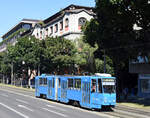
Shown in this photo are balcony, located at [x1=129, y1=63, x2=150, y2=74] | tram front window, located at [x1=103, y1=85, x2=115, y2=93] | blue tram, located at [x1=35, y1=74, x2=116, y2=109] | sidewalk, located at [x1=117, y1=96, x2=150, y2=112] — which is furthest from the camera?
balcony, located at [x1=129, y1=63, x2=150, y2=74]

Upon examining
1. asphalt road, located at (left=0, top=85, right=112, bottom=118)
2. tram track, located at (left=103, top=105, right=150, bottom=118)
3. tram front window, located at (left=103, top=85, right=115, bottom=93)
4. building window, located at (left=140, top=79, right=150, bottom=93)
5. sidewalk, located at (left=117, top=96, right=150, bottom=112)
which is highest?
tram front window, located at (left=103, top=85, right=115, bottom=93)

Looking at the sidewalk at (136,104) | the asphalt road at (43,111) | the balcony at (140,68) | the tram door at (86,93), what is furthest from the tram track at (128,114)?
the balcony at (140,68)

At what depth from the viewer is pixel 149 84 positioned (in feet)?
135

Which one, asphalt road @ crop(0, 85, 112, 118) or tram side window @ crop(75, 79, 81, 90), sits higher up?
tram side window @ crop(75, 79, 81, 90)

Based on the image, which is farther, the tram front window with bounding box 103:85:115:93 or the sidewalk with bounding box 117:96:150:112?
the sidewalk with bounding box 117:96:150:112

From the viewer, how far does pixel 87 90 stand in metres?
25.2

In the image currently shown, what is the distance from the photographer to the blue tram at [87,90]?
2412cm

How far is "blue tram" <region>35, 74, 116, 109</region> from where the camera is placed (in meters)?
24.1

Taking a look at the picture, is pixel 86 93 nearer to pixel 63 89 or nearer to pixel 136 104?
pixel 63 89

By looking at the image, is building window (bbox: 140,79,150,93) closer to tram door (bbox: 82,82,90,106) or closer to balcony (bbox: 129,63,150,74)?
balcony (bbox: 129,63,150,74)

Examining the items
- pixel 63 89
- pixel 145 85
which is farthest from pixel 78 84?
pixel 145 85

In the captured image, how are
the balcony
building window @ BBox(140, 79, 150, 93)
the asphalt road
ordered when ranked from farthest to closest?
A: the balcony, building window @ BBox(140, 79, 150, 93), the asphalt road

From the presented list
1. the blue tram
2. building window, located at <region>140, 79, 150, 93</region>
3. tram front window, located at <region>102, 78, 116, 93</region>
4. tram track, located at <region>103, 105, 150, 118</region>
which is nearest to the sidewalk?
tram track, located at <region>103, 105, 150, 118</region>

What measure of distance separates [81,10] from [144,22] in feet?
114
